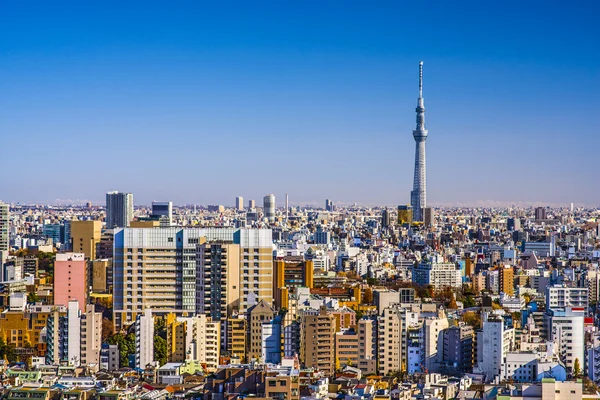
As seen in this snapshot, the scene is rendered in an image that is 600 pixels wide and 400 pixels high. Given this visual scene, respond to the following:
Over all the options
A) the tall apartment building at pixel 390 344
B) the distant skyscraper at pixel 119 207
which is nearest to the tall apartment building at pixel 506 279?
the tall apartment building at pixel 390 344

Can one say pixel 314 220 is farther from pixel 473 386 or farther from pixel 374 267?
pixel 473 386

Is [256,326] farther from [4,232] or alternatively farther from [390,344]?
[4,232]

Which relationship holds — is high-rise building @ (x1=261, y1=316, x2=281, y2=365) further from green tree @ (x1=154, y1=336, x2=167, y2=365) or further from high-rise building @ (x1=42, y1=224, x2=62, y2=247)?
high-rise building @ (x1=42, y1=224, x2=62, y2=247)

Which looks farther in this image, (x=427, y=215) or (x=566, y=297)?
(x=427, y=215)

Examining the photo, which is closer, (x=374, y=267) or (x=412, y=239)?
(x=374, y=267)

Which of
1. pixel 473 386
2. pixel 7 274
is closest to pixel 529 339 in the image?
pixel 473 386

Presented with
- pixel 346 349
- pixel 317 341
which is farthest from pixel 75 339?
pixel 346 349
